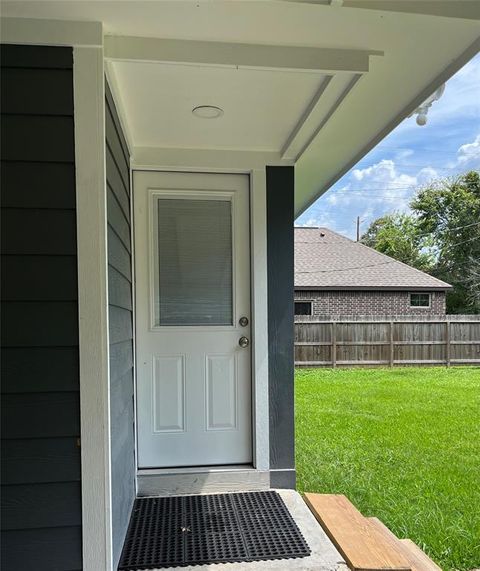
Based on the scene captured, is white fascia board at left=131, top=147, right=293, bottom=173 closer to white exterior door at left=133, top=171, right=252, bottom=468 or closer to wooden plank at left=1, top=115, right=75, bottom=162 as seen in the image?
white exterior door at left=133, top=171, right=252, bottom=468

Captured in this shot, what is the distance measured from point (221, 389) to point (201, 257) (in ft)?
2.80

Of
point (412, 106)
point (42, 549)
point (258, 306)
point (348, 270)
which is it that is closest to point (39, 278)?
point (42, 549)

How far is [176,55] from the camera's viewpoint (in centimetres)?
163

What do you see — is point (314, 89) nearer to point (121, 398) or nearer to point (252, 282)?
point (252, 282)

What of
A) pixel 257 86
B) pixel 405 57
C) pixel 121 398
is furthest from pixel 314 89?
pixel 121 398

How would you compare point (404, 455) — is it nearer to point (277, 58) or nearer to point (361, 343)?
point (277, 58)

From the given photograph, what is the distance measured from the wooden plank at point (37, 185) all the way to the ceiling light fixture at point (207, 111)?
83 cm

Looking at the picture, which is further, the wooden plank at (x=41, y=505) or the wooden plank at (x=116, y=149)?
the wooden plank at (x=116, y=149)

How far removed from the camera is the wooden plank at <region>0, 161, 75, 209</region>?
1.54m

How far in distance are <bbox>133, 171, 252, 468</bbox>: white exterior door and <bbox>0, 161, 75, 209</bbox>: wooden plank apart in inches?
47.9

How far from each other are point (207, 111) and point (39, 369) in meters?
1.42

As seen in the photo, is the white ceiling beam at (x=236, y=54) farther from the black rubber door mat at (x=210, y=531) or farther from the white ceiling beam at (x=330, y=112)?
the black rubber door mat at (x=210, y=531)

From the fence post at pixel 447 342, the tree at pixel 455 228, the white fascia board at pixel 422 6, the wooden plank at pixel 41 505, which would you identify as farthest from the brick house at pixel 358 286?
the wooden plank at pixel 41 505

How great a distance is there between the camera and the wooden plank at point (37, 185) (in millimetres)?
1542
